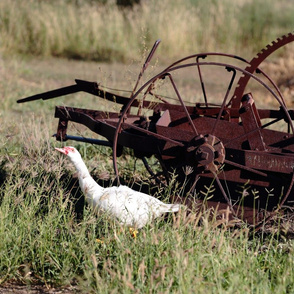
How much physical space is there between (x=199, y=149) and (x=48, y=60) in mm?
8000

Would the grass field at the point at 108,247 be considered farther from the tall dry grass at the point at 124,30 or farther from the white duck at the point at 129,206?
the tall dry grass at the point at 124,30

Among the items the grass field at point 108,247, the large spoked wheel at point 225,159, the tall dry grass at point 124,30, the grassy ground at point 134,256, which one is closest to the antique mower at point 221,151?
the large spoked wheel at point 225,159

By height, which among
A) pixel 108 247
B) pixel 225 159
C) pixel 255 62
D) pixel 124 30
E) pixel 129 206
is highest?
pixel 255 62

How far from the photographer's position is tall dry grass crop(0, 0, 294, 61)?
11719 mm

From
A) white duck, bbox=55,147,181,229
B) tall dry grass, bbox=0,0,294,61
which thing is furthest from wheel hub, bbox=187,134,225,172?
tall dry grass, bbox=0,0,294,61

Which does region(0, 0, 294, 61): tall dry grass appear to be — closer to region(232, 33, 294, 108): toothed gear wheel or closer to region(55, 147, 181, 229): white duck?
region(232, 33, 294, 108): toothed gear wheel

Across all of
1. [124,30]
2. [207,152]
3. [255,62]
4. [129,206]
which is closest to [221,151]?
[207,152]

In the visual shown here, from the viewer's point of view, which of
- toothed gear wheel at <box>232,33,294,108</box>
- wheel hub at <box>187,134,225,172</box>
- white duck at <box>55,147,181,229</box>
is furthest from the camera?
toothed gear wheel at <box>232,33,294,108</box>

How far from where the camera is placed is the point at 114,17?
40.4 feet

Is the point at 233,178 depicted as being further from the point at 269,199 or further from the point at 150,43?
the point at 150,43

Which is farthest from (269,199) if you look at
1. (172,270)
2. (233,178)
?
(172,270)

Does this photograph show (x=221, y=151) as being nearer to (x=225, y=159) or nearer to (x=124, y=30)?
(x=225, y=159)

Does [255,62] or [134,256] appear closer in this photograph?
[134,256]

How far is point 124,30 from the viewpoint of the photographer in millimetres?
12133
